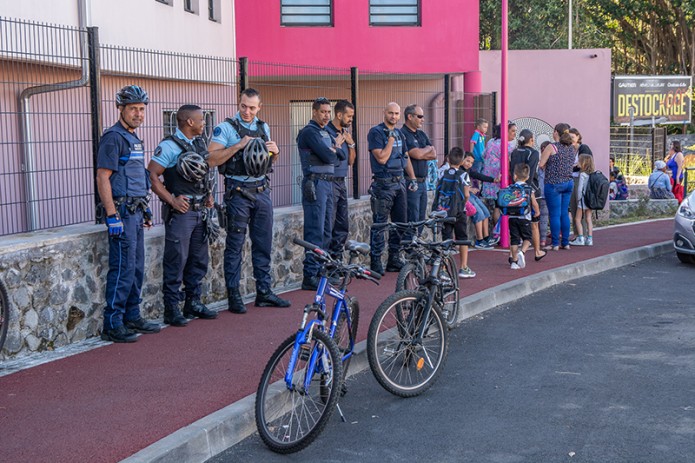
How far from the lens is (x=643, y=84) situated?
33.9 meters

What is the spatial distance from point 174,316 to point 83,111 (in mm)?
2113

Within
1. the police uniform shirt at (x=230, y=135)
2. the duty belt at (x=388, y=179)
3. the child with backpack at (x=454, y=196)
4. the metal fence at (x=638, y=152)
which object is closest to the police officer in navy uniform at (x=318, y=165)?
the duty belt at (x=388, y=179)

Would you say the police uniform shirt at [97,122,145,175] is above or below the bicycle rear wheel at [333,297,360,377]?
above

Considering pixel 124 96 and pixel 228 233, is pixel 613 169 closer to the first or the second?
pixel 228 233

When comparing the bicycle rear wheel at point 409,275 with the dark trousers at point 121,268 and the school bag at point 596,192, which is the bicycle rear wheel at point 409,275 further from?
the school bag at point 596,192

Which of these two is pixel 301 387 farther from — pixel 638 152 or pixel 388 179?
pixel 638 152

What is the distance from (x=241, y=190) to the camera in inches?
361

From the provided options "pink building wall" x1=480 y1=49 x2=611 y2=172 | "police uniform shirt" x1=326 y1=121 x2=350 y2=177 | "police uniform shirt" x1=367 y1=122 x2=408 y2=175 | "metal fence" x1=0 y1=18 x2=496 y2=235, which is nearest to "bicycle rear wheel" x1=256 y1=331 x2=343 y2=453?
"metal fence" x1=0 y1=18 x2=496 y2=235

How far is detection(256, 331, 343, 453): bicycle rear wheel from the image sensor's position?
5.70 meters

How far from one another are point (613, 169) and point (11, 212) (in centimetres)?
1885

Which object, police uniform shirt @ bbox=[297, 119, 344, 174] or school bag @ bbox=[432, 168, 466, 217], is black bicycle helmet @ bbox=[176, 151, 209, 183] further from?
school bag @ bbox=[432, 168, 466, 217]

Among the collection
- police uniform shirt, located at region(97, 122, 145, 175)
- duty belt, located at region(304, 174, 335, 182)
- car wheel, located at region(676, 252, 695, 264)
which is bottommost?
car wheel, located at region(676, 252, 695, 264)

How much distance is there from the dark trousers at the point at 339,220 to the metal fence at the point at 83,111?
2.26 feet

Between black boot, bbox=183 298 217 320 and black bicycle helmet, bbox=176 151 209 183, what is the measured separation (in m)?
1.21
